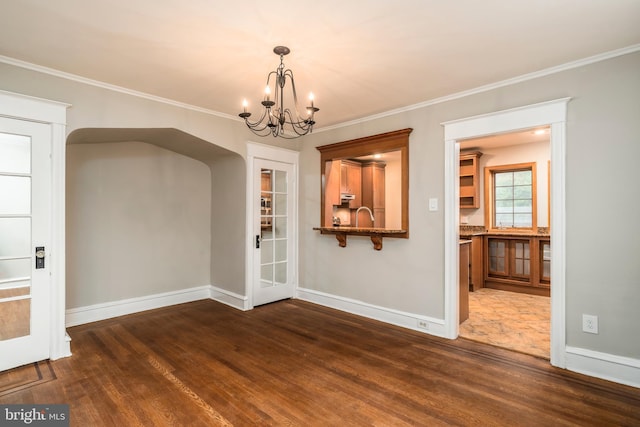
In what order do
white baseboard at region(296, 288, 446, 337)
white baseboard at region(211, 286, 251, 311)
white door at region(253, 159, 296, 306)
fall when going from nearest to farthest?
white baseboard at region(296, 288, 446, 337) → white baseboard at region(211, 286, 251, 311) → white door at region(253, 159, 296, 306)

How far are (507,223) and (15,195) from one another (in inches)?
276

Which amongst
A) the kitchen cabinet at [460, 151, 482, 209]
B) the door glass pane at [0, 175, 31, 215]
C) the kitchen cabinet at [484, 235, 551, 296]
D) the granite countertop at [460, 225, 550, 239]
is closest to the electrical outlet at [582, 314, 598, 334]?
the kitchen cabinet at [484, 235, 551, 296]

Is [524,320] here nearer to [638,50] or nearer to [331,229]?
[331,229]

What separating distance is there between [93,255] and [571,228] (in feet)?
16.7

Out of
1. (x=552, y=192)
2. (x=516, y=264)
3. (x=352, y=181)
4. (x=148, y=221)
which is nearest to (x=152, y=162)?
(x=148, y=221)

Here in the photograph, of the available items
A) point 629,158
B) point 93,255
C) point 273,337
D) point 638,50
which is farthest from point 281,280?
point 638,50

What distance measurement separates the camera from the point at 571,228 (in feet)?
9.35

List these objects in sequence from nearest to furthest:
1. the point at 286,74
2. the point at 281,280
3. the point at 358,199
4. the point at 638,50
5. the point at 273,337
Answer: the point at 638,50 → the point at 286,74 → the point at 273,337 → the point at 281,280 → the point at 358,199

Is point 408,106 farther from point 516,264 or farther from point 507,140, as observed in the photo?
point 516,264

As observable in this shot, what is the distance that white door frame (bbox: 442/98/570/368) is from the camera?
288 centimetres

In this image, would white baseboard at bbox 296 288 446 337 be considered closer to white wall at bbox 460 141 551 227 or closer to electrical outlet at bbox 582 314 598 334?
electrical outlet at bbox 582 314 598 334

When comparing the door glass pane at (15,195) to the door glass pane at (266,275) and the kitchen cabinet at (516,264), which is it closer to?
the door glass pane at (266,275)

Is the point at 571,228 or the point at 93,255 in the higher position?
the point at 571,228

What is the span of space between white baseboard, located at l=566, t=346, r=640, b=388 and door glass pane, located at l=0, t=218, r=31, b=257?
15.4 feet
